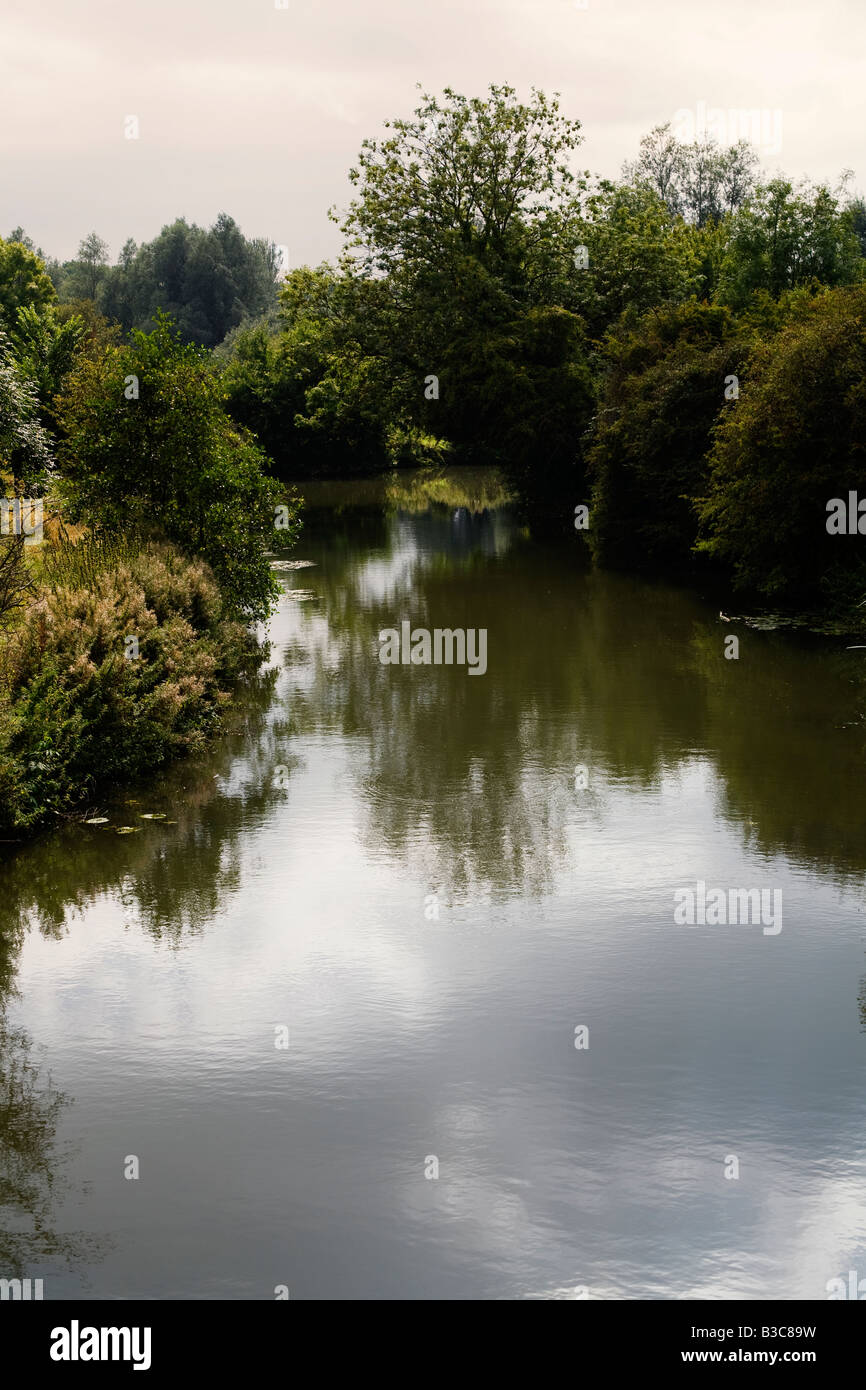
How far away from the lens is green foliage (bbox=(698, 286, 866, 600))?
714 inches

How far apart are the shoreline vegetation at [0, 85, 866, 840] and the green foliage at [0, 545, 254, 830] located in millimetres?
31

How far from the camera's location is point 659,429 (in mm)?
23719

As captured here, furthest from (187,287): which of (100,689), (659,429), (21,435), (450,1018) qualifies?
(450,1018)

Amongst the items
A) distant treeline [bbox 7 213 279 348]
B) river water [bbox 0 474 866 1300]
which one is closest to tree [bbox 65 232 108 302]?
distant treeline [bbox 7 213 279 348]

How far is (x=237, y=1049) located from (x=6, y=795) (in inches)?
157

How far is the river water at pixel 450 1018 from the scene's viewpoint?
550 cm

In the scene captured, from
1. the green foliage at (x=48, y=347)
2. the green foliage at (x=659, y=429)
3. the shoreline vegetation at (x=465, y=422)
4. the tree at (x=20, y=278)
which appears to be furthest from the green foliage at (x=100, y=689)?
the tree at (x=20, y=278)

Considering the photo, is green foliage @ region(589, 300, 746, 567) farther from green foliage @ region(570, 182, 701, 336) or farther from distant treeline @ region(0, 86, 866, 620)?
green foliage @ region(570, 182, 701, 336)

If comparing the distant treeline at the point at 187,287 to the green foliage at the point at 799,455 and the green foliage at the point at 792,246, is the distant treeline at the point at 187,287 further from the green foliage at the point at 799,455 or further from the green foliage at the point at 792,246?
the green foliage at the point at 799,455

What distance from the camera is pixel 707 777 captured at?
468 inches

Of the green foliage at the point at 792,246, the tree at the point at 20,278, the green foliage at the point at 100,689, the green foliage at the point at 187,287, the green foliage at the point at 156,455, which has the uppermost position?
the green foliage at the point at 187,287

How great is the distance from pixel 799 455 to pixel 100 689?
11.7 m

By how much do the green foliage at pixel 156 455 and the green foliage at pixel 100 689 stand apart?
2.29 metres
